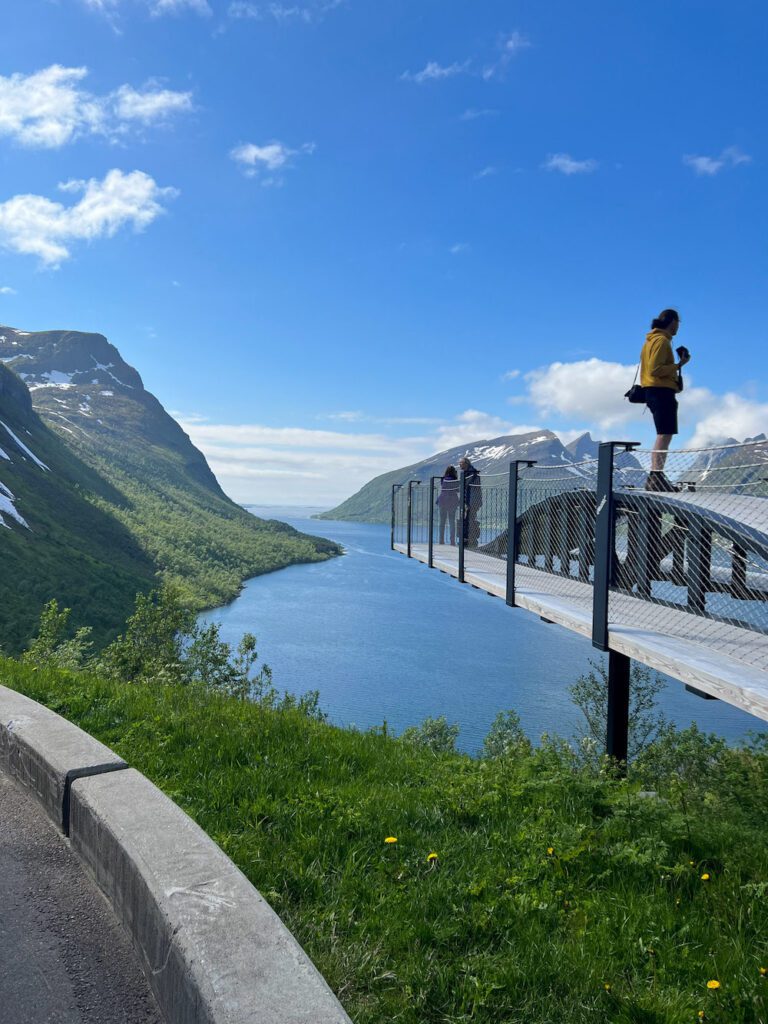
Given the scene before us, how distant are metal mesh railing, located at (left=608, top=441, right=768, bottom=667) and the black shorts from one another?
107 centimetres

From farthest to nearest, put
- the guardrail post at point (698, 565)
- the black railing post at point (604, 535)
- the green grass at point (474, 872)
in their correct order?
the black railing post at point (604, 535)
the guardrail post at point (698, 565)
the green grass at point (474, 872)

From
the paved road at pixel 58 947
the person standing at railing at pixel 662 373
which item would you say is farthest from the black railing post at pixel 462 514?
the paved road at pixel 58 947

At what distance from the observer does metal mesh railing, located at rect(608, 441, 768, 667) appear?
5145 mm

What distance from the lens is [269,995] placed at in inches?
77.6

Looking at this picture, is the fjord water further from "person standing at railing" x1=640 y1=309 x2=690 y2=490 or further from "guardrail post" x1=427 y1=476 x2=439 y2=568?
"person standing at railing" x1=640 y1=309 x2=690 y2=490

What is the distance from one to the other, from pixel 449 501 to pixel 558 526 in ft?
19.1

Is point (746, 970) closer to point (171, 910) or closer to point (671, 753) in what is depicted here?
point (171, 910)

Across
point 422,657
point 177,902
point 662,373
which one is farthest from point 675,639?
point 422,657

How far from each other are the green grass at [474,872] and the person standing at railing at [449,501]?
8.99 m

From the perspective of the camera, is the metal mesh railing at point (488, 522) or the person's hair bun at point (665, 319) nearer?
the person's hair bun at point (665, 319)

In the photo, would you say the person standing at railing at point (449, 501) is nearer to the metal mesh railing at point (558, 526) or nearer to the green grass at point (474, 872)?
the metal mesh railing at point (558, 526)

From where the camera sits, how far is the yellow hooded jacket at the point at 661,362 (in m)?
7.47

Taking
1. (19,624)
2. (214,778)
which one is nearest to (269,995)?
(214,778)

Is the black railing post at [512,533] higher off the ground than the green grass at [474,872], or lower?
higher
